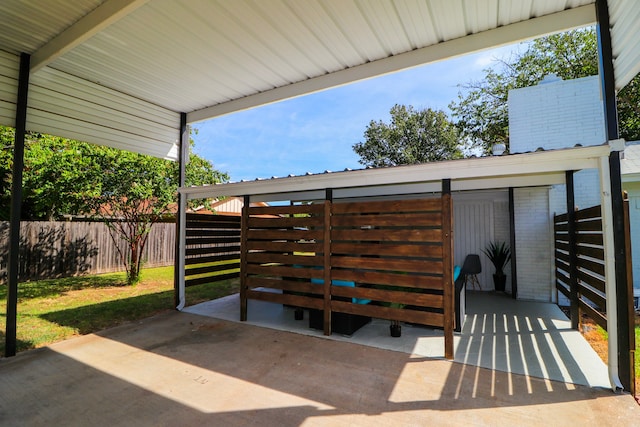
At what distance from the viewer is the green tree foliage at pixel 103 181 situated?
23.2ft

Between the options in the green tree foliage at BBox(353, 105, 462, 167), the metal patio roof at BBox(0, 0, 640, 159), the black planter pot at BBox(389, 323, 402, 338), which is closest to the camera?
the metal patio roof at BBox(0, 0, 640, 159)

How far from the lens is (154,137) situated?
222 inches

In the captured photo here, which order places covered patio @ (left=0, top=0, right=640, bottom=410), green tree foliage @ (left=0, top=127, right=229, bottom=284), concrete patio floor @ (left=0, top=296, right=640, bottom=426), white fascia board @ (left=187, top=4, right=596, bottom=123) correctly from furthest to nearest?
green tree foliage @ (left=0, top=127, right=229, bottom=284) → white fascia board @ (left=187, top=4, right=596, bottom=123) → covered patio @ (left=0, top=0, right=640, bottom=410) → concrete patio floor @ (left=0, top=296, right=640, bottom=426)

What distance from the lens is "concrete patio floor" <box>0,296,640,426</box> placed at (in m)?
2.50

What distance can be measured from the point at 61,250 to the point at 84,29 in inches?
334

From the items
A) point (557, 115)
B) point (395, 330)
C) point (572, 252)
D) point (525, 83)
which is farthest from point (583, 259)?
point (525, 83)

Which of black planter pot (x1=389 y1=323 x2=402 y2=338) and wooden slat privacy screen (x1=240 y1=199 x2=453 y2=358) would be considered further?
black planter pot (x1=389 y1=323 x2=402 y2=338)

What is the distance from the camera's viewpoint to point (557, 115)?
6129 mm

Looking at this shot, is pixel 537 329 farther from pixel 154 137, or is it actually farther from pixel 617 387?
pixel 154 137

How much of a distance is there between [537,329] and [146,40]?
6.41 metres

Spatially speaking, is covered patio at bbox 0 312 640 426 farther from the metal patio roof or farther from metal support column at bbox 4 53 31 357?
the metal patio roof

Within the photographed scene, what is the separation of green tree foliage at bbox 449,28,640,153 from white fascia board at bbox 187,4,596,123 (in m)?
11.0

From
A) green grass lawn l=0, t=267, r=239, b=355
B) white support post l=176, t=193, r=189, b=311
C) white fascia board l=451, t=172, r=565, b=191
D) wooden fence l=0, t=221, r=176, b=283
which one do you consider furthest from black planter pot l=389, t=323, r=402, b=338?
wooden fence l=0, t=221, r=176, b=283

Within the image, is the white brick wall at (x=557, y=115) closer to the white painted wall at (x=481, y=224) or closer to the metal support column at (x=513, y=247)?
the metal support column at (x=513, y=247)
